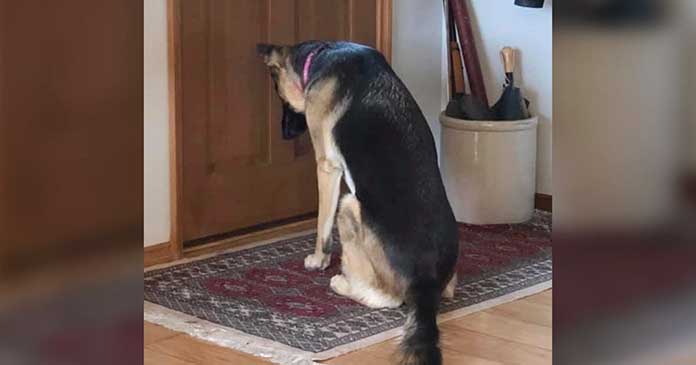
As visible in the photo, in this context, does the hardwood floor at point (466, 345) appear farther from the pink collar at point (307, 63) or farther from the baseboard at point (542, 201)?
the baseboard at point (542, 201)

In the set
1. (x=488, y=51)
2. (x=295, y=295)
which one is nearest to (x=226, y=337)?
(x=295, y=295)

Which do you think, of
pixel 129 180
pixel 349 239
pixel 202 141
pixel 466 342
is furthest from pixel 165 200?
pixel 129 180

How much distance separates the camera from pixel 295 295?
303 centimetres

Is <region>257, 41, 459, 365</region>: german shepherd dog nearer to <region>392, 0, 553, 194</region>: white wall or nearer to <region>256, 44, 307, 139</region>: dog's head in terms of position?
<region>256, 44, 307, 139</region>: dog's head

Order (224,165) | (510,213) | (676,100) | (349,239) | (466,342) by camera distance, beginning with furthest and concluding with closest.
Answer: (510,213) → (224,165) → (349,239) → (466,342) → (676,100)

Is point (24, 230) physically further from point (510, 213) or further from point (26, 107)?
point (510, 213)

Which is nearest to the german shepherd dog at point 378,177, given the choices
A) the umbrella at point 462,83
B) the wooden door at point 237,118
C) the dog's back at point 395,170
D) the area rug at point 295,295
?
the dog's back at point 395,170

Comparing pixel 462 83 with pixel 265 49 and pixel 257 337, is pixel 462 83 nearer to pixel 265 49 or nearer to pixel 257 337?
pixel 265 49

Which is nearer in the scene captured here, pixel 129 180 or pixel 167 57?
pixel 129 180

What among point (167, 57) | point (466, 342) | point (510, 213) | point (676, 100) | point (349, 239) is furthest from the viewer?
point (510, 213)

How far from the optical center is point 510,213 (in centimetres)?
386

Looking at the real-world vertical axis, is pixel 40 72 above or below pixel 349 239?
above

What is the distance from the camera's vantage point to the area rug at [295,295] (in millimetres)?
2686

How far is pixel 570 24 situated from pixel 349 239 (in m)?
2.32
